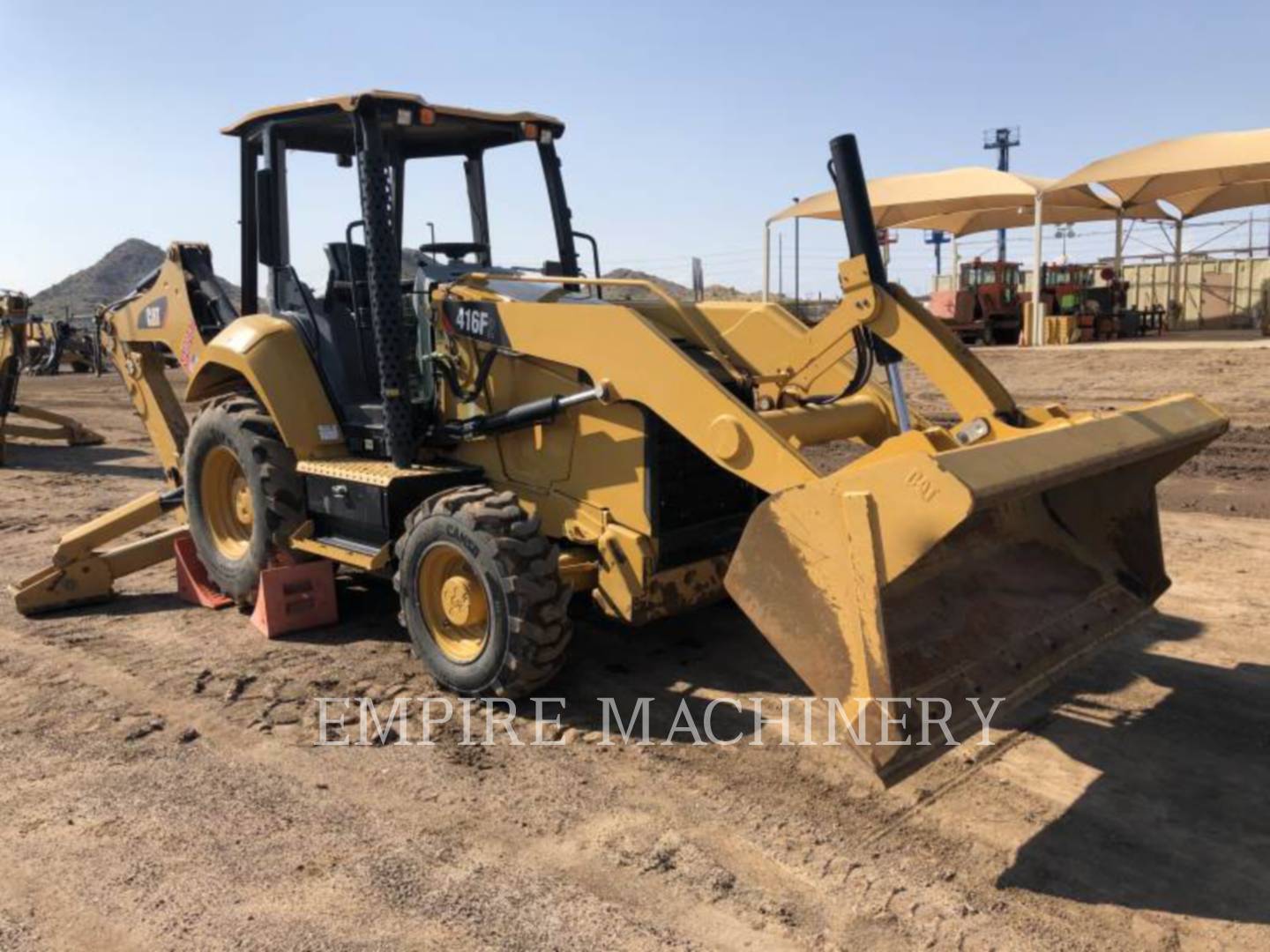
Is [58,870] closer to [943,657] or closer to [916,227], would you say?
[943,657]

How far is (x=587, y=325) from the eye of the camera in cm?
444

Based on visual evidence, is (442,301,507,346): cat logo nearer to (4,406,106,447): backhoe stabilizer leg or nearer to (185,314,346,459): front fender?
(185,314,346,459): front fender

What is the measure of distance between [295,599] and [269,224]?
81.1 inches

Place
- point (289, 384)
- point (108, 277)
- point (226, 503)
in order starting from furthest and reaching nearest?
point (108, 277) < point (226, 503) < point (289, 384)

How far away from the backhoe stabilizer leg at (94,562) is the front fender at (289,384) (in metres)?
1.52

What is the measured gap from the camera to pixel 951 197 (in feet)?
87.7

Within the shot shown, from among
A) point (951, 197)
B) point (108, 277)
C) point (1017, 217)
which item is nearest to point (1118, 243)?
point (1017, 217)

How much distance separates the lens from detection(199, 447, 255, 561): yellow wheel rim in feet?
20.3

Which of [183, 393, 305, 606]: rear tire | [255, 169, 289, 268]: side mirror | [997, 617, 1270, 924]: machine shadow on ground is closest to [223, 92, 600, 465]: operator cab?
[255, 169, 289, 268]: side mirror

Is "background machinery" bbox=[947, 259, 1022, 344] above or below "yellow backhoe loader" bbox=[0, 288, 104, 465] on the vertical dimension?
above

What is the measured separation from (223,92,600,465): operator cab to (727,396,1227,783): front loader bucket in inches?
88.3

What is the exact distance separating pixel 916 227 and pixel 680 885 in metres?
31.3

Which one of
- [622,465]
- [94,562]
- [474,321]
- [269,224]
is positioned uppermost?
[269,224]

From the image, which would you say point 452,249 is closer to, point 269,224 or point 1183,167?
point 269,224
